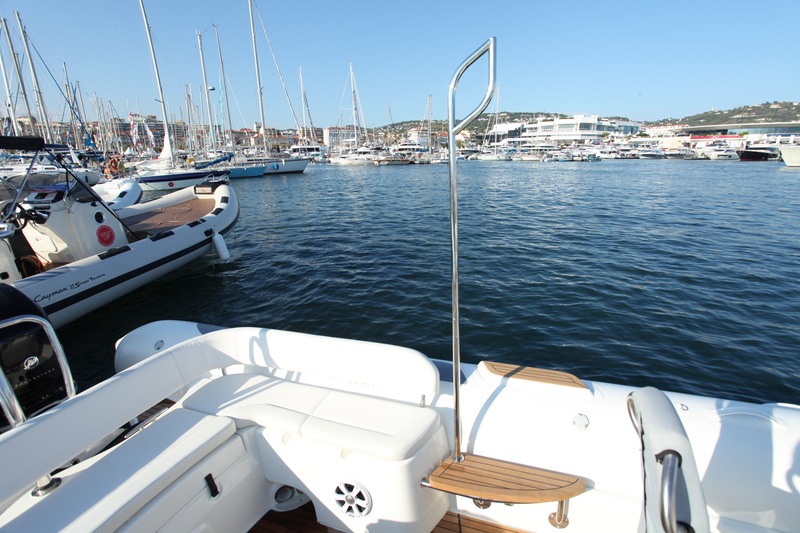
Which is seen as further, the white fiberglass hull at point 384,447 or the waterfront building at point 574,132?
the waterfront building at point 574,132

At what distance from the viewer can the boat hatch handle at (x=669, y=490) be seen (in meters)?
1.10

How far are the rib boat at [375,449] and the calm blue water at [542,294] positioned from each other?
114 inches

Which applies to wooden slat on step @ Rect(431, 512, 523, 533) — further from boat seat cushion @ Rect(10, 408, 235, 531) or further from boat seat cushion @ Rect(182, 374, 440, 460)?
boat seat cushion @ Rect(10, 408, 235, 531)

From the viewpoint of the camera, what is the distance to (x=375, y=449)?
1.93m

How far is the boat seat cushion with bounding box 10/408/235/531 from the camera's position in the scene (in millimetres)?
1617

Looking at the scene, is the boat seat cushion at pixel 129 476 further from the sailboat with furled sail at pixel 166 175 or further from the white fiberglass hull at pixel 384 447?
the sailboat with furled sail at pixel 166 175

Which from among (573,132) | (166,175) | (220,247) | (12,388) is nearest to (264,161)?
(166,175)

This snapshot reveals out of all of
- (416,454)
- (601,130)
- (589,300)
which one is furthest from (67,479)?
(601,130)

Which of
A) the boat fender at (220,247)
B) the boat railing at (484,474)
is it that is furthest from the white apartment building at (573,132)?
the boat railing at (484,474)

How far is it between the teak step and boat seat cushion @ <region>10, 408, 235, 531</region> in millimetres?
1243

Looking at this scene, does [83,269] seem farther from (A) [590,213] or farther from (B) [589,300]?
(A) [590,213]

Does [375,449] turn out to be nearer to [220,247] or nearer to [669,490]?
[669,490]

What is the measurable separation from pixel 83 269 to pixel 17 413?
5561mm

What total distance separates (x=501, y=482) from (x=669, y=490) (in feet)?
3.27
